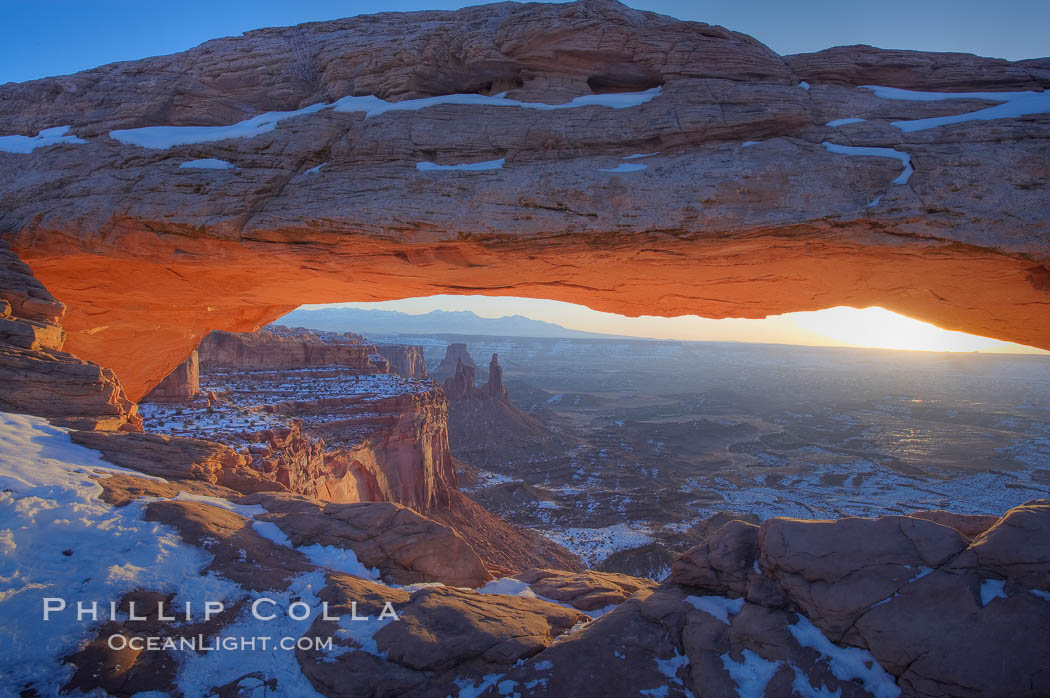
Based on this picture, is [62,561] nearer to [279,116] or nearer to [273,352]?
[279,116]

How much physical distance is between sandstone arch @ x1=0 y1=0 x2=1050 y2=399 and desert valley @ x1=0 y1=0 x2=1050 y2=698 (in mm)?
68

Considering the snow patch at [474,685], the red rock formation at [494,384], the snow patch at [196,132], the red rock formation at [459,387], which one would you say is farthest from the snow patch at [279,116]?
the red rock formation at [494,384]

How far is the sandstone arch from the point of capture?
8.05 m

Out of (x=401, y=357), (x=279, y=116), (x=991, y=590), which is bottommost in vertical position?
(x=401, y=357)

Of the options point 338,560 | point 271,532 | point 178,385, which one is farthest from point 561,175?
point 178,385

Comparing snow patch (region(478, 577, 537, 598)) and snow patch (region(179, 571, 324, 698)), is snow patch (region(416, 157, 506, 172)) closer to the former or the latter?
snow patch (region(478, 577, 537, 598))

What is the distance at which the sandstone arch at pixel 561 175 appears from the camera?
26.4 ft

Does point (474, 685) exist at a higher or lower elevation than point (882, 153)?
lower

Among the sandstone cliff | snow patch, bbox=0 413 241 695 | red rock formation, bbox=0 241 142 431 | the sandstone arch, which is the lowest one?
the sandstone cliff

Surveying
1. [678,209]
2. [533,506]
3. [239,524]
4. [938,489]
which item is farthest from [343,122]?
[938,489]

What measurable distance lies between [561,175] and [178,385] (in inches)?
778

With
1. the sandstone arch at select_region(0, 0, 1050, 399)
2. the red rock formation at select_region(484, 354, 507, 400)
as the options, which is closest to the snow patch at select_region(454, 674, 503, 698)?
the sandstone arch at select_region(0, 0, 1050, 399)

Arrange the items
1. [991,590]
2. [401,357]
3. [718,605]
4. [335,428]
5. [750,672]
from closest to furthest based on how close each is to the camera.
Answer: [991,590]
[750,672]
[718,605]
[335,428]
[401,357]

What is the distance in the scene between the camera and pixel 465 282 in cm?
1128
